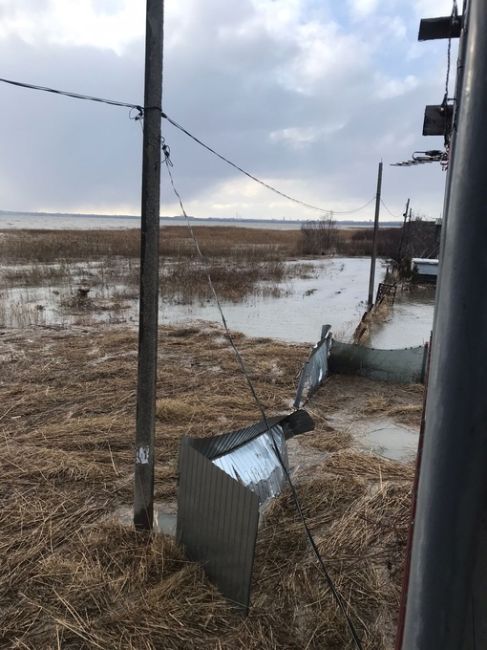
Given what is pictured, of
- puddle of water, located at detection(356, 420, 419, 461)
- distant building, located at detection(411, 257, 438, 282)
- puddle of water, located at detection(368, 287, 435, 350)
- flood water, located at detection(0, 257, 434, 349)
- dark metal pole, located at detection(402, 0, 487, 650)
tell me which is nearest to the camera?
dark metal pole, located at detection(402, 0, 487, 650)

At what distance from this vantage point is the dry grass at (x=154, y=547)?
9.64 feet

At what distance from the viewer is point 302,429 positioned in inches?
Answer: 186

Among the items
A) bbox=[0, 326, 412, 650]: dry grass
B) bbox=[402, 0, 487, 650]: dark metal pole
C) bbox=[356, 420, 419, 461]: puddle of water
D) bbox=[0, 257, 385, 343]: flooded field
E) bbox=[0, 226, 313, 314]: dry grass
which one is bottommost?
bbox=[356, 420, 419, 461]: puddle of water

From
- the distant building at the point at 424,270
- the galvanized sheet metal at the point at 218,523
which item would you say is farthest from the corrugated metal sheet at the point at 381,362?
the distant building at the point at 424,270

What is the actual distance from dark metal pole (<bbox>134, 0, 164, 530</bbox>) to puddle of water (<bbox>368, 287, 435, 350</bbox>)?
9925 mm

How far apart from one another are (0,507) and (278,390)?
466cm

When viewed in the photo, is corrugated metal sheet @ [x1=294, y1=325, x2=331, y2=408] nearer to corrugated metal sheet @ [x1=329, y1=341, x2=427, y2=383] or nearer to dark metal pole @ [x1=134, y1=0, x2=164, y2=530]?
corrugated metal sheet @ [x1=329, y1=341, x2=427, y2=383]

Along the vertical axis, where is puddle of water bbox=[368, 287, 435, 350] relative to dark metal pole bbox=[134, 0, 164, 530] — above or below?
below

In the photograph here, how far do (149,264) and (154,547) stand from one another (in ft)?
6.66

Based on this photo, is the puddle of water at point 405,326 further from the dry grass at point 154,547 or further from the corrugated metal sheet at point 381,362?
the dry grass at point 154,547

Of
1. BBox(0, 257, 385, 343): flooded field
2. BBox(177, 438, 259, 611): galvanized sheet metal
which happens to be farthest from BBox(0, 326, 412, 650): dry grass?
BBox(0, 257, 385, 343): flooded field

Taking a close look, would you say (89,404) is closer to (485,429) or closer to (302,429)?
(302,429)

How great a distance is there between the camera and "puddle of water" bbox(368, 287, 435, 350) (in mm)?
Result: 13391

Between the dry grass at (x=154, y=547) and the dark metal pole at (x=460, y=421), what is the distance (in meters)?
2.02
